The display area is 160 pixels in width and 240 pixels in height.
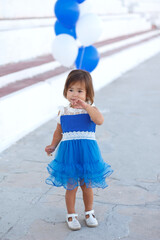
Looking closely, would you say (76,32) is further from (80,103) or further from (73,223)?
(73,223)

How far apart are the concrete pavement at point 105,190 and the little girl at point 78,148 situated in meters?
0.14

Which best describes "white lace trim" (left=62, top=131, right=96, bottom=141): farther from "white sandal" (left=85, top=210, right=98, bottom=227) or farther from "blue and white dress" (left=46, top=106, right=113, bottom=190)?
"white sandal" (left=85, top=210, right=98, bottom=227)

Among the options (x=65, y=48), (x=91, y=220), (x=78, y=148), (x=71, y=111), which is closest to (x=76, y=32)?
(x=65, y=48)

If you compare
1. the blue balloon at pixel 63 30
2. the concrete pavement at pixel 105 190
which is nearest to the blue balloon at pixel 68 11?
the blue balloon at pixel 63 30

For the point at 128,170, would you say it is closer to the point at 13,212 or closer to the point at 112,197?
the point at 112,197

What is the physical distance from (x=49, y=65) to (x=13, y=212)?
380 cm

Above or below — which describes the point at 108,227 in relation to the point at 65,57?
below

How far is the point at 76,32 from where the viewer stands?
16.3 ft

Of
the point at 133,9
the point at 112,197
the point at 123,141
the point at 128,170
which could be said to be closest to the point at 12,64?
the point at 123,141

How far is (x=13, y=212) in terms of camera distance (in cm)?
233

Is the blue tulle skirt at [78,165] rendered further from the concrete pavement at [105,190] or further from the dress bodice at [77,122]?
the concrete pavement at [105,190]

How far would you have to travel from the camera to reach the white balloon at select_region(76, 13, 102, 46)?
15.6ft

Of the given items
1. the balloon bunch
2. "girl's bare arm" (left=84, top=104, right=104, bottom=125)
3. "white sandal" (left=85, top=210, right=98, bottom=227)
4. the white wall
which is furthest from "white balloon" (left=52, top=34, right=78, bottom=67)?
"white sandal" (left=85, top=210, right=98, bottom=227)

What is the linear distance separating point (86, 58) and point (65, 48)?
1.43ft
